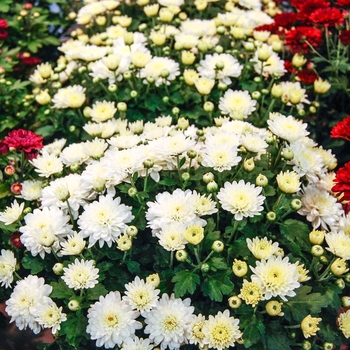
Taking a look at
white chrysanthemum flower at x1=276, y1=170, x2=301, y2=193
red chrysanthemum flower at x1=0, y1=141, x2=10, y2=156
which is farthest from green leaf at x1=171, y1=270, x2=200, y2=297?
red chrysanthemum flower at x1=0, y1=141, x2=10, y2=156

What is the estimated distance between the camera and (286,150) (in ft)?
7.18

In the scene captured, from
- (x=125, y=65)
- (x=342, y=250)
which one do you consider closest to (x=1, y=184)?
(x=125, y=65)

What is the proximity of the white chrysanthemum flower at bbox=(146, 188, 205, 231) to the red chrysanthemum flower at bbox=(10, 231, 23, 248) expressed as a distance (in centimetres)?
63

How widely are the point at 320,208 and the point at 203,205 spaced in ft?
1.86

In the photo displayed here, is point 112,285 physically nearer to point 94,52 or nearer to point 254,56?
point 94,52

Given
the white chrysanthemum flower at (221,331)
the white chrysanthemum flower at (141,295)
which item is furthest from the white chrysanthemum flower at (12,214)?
the white chrysanthemum flower at (221,331)

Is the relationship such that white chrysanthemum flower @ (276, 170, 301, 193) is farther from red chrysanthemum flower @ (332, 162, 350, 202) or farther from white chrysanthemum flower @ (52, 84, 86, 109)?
white chrysanthemum flower @ (52, 84, 86, 109)

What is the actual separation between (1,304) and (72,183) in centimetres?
84

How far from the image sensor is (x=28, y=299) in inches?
81.4

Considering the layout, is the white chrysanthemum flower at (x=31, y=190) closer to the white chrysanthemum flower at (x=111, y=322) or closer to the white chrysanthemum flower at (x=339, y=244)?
the white chrysanthemum flower at (x=111, y=322)

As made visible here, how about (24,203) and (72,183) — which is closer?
(72,183)

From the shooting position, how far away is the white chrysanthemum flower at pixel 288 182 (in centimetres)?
211

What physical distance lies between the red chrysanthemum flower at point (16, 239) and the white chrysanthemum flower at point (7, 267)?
49mm

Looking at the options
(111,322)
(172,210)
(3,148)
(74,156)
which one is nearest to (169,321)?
(111,322)
